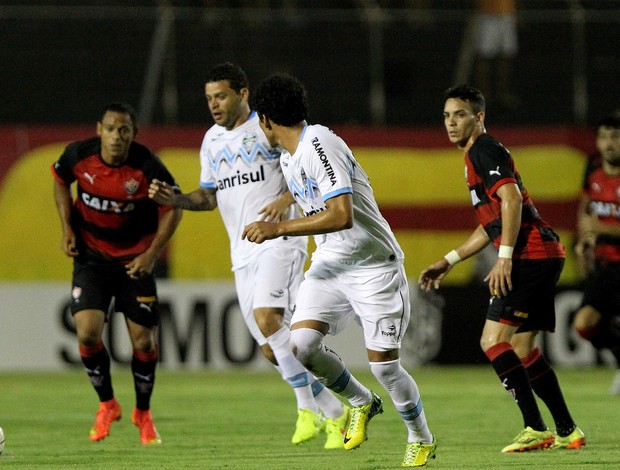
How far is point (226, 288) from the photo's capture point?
1490 cm

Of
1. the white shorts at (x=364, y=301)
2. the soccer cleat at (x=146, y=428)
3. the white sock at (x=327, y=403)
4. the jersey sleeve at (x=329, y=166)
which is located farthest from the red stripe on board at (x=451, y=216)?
the jersey sleeve at (x=329, y=166)

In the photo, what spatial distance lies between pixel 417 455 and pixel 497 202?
1643 mm

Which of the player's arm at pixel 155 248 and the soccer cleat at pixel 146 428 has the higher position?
the player's arm at pixel 155 248

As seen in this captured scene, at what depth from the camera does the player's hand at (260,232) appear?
644 cm

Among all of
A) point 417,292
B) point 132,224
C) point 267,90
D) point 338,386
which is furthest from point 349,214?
point 417,292

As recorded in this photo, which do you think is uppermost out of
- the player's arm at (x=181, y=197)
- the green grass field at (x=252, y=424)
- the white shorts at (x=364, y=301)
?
the player's arm at (x=181, y=197)

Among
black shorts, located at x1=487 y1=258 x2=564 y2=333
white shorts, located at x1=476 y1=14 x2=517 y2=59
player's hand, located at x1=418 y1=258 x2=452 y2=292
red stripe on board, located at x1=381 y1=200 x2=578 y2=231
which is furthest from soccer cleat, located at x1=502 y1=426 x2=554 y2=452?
white shorts, located at x1=476 y1=14 x2=517 y2=59

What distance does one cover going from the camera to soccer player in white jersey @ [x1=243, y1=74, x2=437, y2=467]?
659 cm

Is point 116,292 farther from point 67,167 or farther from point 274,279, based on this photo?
point 274,279

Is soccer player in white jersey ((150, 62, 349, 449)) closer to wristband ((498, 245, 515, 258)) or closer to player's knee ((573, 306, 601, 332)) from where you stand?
wristband ((498, 245, 515, 258))

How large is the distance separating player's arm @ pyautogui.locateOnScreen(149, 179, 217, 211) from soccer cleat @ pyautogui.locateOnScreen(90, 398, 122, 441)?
1.51m

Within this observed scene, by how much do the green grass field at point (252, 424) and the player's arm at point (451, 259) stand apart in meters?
1.08

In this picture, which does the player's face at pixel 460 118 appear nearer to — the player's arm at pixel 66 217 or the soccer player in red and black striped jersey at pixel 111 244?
the soccer player in red and black striped jersey at pixel 111 244

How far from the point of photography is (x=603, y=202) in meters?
11.2
